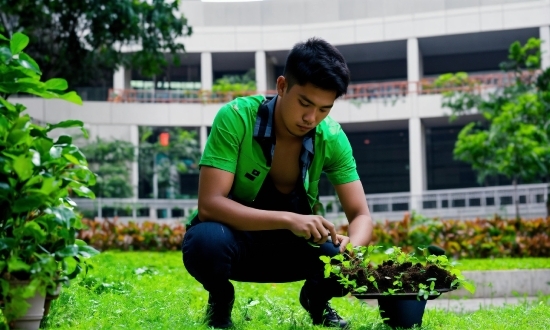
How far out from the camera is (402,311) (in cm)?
321

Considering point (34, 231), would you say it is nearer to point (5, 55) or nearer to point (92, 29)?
point (5, 55)

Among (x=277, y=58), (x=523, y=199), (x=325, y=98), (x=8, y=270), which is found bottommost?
(x=523, y=199)

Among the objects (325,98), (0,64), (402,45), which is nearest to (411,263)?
(325,98)

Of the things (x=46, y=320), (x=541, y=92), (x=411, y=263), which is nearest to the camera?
(x=46, y=320)

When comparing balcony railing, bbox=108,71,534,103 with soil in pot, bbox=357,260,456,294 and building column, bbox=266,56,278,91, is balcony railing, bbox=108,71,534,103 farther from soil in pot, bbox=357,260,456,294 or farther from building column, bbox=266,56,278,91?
soil in pot, bbox=357,260,456,294

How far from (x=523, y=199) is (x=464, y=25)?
6.93 metres

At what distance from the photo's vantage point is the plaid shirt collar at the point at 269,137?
3322 millimetres

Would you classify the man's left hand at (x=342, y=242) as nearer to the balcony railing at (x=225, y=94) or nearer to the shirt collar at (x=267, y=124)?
the shirt collar at (x=267, y=124)

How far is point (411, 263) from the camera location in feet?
10.8

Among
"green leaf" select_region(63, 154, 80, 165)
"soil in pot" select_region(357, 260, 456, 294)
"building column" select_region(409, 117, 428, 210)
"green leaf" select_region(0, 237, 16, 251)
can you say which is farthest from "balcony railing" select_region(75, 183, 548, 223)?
"green leaf" select_region(0, 237, 16, 251)

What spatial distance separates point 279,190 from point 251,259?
1.13 ft

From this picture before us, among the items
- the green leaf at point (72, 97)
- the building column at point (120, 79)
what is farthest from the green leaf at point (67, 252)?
the building column at point (120, 79)

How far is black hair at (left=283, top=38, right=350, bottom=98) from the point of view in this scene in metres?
3.08

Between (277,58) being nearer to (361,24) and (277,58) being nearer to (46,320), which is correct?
(361,24)
